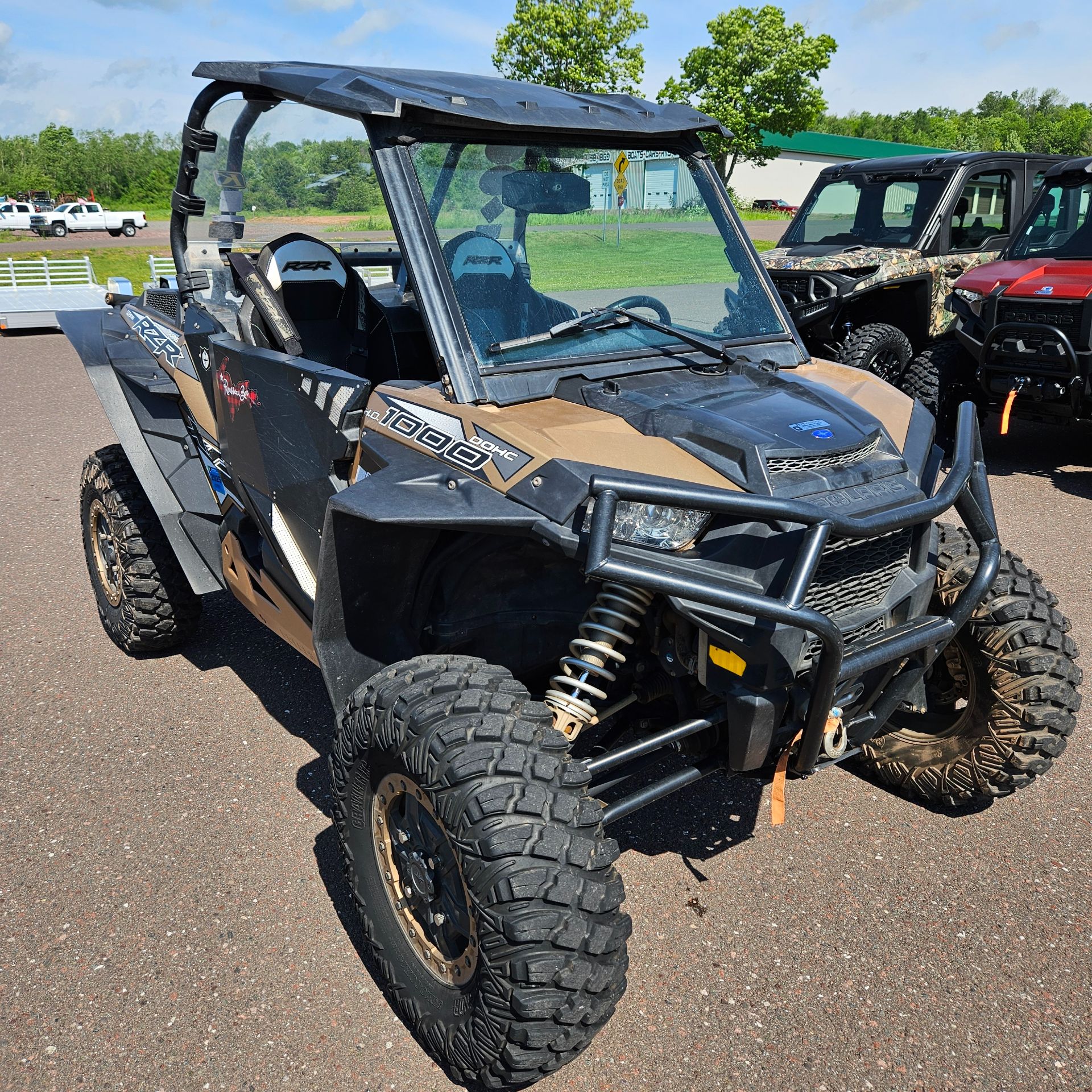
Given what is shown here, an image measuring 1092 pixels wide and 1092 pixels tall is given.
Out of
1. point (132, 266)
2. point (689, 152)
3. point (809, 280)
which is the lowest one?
point (132, 266)

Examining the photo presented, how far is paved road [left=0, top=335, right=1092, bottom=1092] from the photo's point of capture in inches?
99.3

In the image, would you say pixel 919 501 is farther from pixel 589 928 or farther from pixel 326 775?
pixel 326 775

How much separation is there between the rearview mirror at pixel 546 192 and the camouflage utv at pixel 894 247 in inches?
210

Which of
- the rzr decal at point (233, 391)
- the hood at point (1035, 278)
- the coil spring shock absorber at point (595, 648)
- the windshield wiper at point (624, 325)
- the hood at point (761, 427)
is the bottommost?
the coil spring shock absorber at point (595, 648)

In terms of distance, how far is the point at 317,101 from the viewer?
2.82 m

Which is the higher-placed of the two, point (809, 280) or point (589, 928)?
point (809, 280)

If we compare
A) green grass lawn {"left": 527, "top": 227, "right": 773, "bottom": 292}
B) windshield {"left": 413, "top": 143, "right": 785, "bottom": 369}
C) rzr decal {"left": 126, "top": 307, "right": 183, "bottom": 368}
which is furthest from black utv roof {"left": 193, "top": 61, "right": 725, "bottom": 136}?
rzr decal {"left": 126, "top": 307, "right": 183, "bottom": 368}

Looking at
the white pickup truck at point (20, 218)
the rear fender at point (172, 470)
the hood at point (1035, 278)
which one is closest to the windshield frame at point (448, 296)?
the rear fender at point (172, 470)

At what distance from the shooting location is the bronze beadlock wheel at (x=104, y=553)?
454cm

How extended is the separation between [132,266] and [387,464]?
86.7 ft

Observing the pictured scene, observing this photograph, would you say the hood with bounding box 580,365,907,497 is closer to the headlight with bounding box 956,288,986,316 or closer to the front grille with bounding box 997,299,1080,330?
the front grille with bounding box 997,299,1080,330

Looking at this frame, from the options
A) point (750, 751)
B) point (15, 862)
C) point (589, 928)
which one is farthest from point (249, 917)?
point (750, 751)

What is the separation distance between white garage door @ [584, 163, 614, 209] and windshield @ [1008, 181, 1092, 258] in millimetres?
5991

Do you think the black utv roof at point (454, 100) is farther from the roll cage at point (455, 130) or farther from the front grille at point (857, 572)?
the front grille at point (857, 572)
